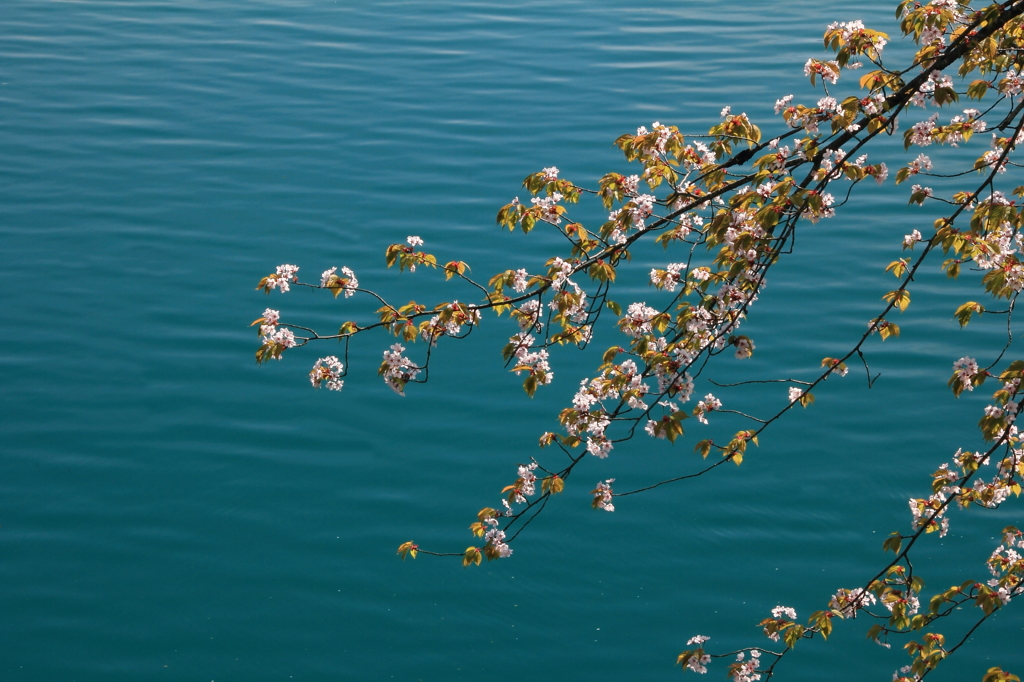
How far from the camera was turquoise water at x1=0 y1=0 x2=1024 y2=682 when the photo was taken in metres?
4.20

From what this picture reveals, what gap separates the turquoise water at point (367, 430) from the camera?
420cm

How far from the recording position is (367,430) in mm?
5344

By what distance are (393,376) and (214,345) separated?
11.0 feet

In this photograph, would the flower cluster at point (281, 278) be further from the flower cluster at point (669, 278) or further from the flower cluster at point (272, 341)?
the flower cluster at point (669, 278)

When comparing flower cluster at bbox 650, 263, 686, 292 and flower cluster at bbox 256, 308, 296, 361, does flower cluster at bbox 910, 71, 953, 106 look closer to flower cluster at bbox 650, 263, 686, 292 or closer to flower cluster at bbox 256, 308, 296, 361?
flower cluster at bbox 650, 263, 686, 292

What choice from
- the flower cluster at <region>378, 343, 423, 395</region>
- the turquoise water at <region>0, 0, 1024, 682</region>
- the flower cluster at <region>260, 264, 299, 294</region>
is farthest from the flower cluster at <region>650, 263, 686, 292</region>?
the turquoise water at <region>0, 0, 1024, 682</region>

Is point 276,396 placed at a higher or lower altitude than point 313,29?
lower

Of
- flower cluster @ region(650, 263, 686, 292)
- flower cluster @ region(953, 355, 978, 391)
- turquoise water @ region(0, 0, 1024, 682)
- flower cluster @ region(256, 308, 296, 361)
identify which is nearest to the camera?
flower cluster @ region(953, 355, 978, 391)

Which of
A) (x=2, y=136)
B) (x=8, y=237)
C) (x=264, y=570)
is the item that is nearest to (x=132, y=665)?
(x=264, y=570)

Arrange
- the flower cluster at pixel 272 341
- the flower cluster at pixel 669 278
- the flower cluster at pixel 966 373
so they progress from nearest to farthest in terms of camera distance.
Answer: the flower cluster at pixel 966 373 < the flower cluster at pixel 272 341 < the flower cluster at pixel 669 278

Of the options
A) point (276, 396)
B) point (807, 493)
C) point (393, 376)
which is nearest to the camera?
point (393, 376)

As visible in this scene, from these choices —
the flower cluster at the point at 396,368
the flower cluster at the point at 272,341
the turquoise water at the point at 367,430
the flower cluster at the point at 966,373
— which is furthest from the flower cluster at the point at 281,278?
the flower cluster at the point at 966,373

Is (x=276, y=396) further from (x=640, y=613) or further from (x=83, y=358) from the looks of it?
(x=640, y=613)

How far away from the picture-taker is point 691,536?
4.66 m
